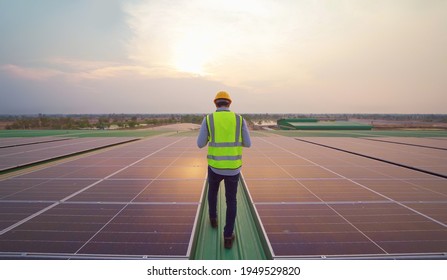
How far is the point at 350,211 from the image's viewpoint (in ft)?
13.2

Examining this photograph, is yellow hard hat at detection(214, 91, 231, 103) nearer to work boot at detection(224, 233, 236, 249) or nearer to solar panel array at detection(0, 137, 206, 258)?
solar panel array at detection(0, 137, 206, 258)

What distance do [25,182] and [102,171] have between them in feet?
6.26

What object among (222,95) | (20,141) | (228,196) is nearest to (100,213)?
(228,196)

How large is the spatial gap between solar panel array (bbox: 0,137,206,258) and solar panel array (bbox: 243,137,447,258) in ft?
Answer: 5.41

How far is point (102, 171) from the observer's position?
22.4 ft

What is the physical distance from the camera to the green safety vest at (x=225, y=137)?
141 inches

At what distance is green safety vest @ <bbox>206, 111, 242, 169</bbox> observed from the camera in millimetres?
3590

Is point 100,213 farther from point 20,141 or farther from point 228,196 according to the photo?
point 20,141

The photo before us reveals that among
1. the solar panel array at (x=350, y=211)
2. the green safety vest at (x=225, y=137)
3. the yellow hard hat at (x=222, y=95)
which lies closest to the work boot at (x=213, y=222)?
the solar panel array at (x=350, y=211)

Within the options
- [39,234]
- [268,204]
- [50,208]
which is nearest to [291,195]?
[268,204]

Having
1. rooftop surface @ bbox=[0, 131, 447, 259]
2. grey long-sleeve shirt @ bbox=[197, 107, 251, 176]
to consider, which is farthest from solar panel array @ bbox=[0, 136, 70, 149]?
grey long-sleeve shirt @ bbox=[197, 107, 251, 176]

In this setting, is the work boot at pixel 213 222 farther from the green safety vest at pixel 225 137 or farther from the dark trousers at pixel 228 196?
the green safety vest at pixel 225 137

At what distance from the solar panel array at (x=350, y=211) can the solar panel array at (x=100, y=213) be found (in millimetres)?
1650

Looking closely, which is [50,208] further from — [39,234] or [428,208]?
[428,208]
